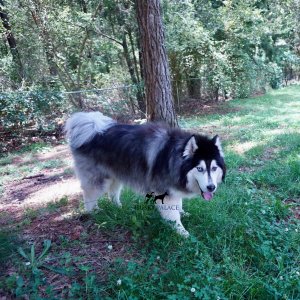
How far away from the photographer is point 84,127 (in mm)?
3662

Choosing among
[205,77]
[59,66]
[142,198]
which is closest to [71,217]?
[142,198]

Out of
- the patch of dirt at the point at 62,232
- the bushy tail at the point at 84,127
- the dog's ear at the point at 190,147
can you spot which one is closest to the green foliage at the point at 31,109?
the patch of dirt at the point at 62,232

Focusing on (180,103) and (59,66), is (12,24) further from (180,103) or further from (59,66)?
(180,103)

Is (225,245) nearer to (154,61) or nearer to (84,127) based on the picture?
(84,127)

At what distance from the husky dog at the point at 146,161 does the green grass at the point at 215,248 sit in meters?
0.24

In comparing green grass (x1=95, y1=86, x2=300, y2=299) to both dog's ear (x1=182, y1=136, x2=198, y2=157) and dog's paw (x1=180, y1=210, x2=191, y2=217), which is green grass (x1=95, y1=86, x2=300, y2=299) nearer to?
dog's paw (x1=180, y1=210, x2=191, y2=217)

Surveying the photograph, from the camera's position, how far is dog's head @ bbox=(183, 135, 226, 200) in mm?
2924

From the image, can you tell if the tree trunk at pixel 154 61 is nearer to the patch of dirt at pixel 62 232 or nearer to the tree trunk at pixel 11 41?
the patch of dirt at pixel 62 232

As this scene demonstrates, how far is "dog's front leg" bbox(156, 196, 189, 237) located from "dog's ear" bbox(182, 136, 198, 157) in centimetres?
55

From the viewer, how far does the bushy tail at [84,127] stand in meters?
3.64

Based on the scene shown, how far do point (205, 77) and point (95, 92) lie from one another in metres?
5.18

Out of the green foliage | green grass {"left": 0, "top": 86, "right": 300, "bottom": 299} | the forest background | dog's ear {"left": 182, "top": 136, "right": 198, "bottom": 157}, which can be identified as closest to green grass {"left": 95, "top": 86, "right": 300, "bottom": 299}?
green grass {"left": 0, "top": 86, "right": 300, "bottom": 299}

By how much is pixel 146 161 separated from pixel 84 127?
0.87m

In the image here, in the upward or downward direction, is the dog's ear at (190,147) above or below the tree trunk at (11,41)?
below
